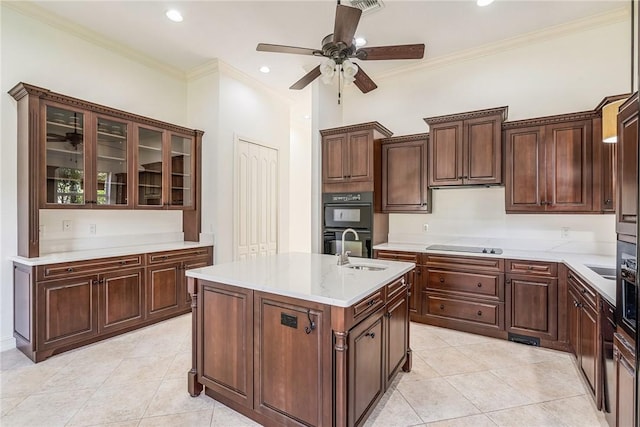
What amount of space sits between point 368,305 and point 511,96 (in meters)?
3.43

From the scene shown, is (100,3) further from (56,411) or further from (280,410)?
(280,410)

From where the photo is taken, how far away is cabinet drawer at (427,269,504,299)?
10.5 feet

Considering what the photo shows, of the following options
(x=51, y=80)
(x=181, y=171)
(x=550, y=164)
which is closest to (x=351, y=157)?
(x=550, y=164)

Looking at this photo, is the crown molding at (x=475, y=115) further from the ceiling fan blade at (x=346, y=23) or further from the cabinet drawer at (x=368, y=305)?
the cabinet drawer at (x=368, y=305)

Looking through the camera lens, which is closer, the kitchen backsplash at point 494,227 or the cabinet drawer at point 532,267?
the cabinet drawer at point 532,267

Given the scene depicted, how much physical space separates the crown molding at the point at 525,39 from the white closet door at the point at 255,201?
2323 mm

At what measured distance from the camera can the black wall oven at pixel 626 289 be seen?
54.6 inches

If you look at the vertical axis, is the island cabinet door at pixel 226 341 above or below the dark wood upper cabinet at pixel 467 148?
below

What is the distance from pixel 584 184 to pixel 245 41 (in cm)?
407

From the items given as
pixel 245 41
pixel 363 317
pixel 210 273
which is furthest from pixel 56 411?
pixel 245 41

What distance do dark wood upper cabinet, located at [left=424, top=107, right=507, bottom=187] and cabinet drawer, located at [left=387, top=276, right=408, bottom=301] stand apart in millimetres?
1768

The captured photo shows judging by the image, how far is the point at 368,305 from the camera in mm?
1780

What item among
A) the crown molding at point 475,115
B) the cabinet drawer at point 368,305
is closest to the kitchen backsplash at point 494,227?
the crown molding at point 475,115

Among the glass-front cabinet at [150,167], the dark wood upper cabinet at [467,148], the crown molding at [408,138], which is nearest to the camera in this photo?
the dark wood upper cabinet at [467,148]
